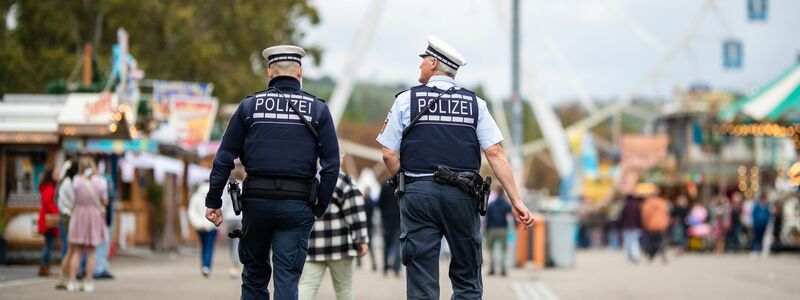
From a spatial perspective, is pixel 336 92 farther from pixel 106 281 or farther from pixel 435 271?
pixel 435 271

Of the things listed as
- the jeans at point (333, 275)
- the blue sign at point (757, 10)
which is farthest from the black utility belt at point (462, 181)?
the blue sign at point (757, 10)

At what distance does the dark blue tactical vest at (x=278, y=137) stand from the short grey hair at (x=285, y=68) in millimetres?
177

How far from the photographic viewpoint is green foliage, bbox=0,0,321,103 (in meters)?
36.6

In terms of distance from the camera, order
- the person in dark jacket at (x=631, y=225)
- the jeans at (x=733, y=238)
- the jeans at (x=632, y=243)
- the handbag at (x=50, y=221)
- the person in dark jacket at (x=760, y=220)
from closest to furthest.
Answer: the handbag at (x=50, y=221)
the jeans at (x=632, y=243)
the person in dark jacket at (x=631, y=225)
the person in dark jacket at (x=760, y=220)
the jeans at (x=733, y=238)

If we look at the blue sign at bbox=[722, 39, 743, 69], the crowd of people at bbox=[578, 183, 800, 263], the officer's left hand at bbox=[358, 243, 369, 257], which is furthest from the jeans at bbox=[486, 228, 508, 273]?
the blue sign at bbox=[722, 39, 743, 69]

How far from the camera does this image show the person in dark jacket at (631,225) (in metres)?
30.4

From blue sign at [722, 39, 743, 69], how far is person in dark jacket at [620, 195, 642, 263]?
29586mm

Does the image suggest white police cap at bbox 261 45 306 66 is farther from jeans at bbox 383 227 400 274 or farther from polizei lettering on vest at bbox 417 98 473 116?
jeans at bbox 383 227 400 274

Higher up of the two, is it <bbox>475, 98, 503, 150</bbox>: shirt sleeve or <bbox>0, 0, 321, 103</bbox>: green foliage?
<bbox>0, 0, 321, 103</bbox>: green foliage

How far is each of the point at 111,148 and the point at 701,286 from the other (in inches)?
444

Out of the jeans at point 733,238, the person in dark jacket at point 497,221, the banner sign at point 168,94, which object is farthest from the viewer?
the jeans at point 733,238

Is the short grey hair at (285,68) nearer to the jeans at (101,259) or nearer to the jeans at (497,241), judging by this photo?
the jeans at (101,259)

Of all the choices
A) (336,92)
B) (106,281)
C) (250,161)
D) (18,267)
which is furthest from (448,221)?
(336,92)

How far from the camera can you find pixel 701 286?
19062mm
